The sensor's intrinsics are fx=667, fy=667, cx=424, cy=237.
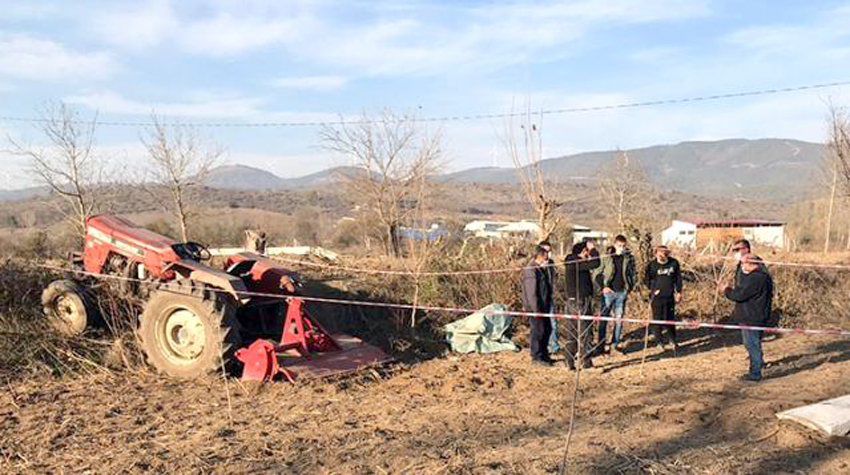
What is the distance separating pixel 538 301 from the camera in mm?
8078

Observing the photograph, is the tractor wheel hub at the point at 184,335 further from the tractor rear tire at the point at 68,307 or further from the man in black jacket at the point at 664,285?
the man in black jacket at the point at 664,285

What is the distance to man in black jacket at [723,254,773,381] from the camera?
706 centimetres

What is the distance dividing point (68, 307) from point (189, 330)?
5.78 feet

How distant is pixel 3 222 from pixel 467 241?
Answer: 3953 centimetres

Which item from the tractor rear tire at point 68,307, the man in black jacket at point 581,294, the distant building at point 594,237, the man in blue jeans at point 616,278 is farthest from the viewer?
the distant building at point 594,237

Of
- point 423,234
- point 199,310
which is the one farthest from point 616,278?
point 199,310

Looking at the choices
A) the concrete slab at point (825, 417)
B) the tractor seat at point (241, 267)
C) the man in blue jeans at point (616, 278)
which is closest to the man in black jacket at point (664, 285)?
the man in blue jeans at point (616, 278)

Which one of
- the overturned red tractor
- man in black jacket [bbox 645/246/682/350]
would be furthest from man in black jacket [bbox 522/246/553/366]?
the overturned red tractor

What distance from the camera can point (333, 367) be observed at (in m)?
7.04

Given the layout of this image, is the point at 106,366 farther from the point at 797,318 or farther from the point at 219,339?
the point at 797,318

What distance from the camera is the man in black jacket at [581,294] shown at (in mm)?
7980

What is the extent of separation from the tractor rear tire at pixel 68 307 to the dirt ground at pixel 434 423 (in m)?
0.91

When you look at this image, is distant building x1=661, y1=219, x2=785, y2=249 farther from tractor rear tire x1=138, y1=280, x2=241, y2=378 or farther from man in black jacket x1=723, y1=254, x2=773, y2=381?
tractor rear tire x1=138, y1=280, x2=241, y2=378

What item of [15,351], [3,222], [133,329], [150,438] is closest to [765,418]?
[150,438]
